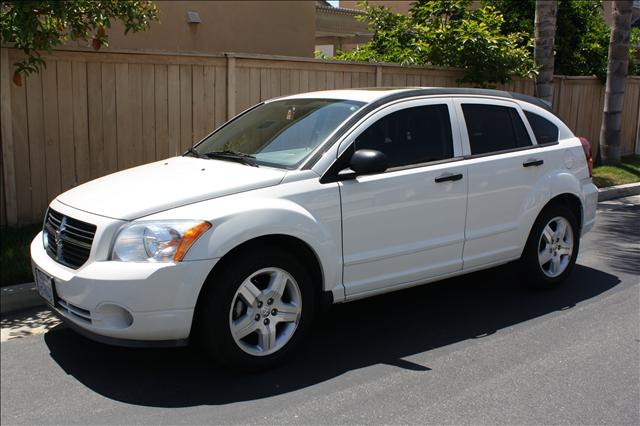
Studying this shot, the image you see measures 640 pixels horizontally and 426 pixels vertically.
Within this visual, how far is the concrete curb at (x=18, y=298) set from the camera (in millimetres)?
5585

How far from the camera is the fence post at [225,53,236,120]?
8.74m

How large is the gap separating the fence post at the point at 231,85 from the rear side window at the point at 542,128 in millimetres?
3942

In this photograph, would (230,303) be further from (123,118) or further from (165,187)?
(123,118)

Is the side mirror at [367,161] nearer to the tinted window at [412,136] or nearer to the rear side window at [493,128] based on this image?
the tinted window at [412,136]

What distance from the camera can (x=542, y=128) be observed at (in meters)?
6.26

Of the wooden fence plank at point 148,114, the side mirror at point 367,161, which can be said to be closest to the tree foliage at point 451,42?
the wooden fence plank at point 148,114

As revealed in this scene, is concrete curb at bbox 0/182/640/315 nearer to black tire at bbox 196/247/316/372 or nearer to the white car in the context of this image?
the white car

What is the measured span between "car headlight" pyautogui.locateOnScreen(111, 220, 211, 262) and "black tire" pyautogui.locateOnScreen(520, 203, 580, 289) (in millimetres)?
3134

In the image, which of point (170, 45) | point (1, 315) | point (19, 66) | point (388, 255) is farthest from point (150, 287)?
point (170, 45)

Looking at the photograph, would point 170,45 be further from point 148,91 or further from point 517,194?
point 517,194

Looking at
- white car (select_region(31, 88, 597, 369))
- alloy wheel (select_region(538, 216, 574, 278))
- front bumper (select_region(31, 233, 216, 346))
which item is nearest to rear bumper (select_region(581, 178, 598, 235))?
white car (select_region(31, 88, 597, 369))

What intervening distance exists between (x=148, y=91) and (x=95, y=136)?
2.68 ft

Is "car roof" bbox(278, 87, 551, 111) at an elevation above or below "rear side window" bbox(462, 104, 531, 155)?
above

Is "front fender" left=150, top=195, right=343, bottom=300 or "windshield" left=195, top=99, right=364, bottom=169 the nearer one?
"front fender" left=150, top=195, right=343, bottom=300
